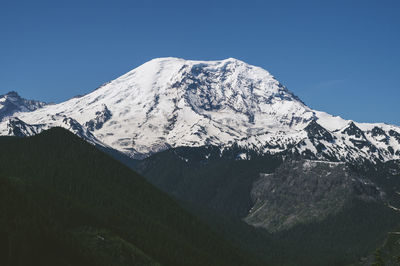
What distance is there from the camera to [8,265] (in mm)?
197000

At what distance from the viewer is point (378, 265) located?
577 ft

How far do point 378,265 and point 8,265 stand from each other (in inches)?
4020

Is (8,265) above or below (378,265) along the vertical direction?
below

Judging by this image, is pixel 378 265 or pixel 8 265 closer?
pixel 378 265
